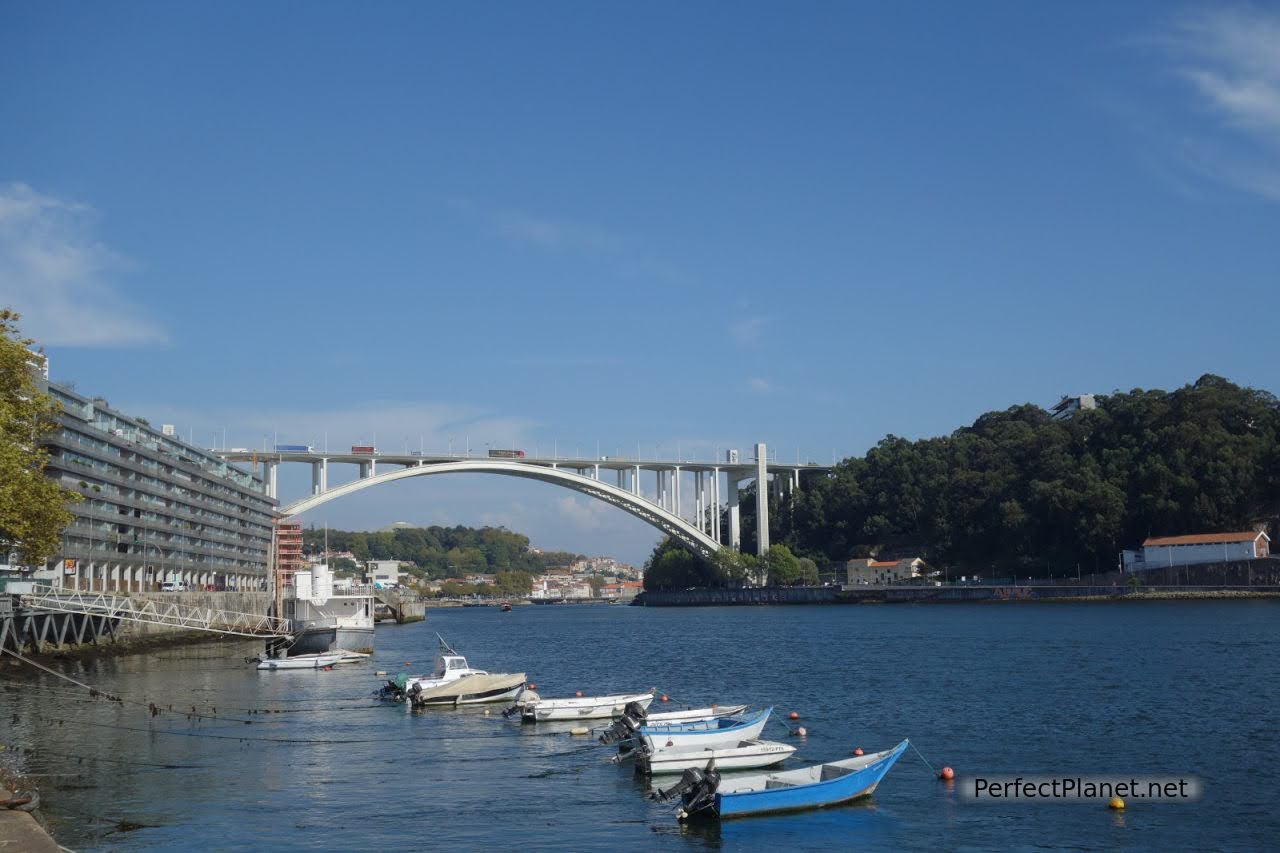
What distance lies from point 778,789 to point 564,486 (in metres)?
99.6

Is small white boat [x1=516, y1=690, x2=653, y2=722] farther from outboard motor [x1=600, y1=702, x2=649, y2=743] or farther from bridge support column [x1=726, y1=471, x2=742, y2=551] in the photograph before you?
bridge support column [x1=726, y1=471, x2=742, y2=551]

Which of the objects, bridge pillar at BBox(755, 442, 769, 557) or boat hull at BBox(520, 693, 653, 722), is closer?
boat hull at BBox(520, 693, 653, 722)

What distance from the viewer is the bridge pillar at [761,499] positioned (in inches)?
5340

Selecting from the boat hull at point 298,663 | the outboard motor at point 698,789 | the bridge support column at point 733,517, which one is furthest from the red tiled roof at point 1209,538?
the outboard motor at point 698,789

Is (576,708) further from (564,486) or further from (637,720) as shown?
(564,486)

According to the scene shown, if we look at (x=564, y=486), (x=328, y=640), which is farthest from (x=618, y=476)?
(x=328, y=640)

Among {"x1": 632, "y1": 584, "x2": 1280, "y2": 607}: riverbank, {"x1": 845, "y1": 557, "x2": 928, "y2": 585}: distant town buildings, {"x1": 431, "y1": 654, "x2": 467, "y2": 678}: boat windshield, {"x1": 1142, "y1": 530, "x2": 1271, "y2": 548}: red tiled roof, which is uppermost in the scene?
{"x1": 1142, "y1": 530, "x2": 1271, "y2": 548}: red tiled roof

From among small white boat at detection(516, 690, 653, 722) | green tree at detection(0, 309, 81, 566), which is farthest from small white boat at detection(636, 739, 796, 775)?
green tree at detection(0, 309, 81, 566)

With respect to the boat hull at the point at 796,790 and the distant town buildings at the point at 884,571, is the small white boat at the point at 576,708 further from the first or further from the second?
the distant town buildings at the point at 884,571

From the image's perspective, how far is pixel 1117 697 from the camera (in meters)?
30.2

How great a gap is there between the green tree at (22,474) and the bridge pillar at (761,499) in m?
105

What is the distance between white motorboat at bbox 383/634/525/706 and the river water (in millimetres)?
1137

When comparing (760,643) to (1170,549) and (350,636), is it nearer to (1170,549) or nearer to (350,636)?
(350,636)

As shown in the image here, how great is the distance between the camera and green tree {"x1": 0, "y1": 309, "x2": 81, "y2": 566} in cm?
3002
